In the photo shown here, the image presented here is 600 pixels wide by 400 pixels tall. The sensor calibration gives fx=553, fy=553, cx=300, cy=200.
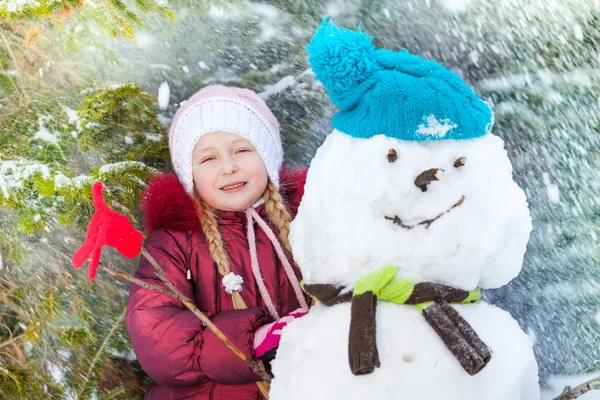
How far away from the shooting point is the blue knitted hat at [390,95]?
1.34 meters

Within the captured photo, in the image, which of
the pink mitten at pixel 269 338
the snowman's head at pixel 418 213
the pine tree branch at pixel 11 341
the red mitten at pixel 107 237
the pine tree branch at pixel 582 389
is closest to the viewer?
the pine tree branch at pixel 582 389

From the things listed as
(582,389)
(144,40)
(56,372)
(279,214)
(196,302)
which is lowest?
(56,372)

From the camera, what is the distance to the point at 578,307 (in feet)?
7.59

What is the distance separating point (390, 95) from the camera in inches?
53.5

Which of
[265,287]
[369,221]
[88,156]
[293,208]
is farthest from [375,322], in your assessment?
[88,156]

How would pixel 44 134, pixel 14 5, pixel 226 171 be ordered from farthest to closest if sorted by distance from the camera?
1. pixel 44 134
2. pixel 226 171
3. pixel 14 5

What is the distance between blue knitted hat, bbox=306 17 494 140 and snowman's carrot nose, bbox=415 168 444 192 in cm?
11

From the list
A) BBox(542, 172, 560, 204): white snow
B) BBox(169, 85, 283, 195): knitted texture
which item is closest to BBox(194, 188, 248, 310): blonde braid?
BBox(169, 85, 283, 195): knitted texture

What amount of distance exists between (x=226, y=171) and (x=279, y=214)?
0.27 meters

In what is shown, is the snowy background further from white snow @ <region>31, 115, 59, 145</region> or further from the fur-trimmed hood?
the fur-trimmed hood

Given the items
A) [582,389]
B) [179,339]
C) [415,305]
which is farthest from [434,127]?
[179,339]

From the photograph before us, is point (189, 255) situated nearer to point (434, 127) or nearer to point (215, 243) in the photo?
point (215, 243)

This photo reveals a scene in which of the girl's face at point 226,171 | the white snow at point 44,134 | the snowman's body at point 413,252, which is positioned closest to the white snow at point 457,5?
the girl's face at point 226,171

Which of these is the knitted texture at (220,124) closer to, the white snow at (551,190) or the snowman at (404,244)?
the snowman at (404,244)
